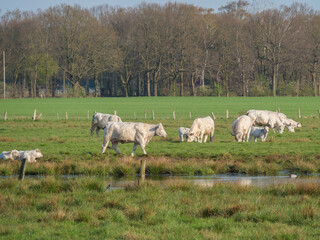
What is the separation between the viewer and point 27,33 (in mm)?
115438

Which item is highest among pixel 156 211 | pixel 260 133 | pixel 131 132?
pixel 131 132

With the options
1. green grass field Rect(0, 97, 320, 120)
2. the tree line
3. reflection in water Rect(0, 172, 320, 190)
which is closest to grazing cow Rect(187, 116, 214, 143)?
reflection in water Rect(0, 172, 320, 190)

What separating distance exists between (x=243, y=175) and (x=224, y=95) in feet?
338

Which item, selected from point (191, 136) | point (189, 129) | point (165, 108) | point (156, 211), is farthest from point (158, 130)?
point (165, 108)

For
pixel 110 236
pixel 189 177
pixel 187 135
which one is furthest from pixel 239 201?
pixel 187 135

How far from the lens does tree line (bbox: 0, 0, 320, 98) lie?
4500 inches

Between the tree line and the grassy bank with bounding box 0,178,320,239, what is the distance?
9847 centimetres

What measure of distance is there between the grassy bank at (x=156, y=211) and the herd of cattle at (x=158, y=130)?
26.1ft

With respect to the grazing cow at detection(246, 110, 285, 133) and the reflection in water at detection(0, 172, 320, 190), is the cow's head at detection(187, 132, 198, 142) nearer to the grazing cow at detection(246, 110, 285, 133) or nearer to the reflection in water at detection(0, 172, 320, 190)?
the grazing cow at detection(246, 110, 285, 133)

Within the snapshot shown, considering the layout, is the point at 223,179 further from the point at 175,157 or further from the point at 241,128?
the point at 241,128

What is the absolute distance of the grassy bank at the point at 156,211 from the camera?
11.8 metres

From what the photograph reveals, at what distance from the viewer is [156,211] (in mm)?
13953

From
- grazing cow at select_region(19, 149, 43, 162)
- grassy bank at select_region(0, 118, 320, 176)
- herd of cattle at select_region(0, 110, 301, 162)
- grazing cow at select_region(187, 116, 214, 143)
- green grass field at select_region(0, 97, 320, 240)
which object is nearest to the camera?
green grass field at select_region(0, 97, 320, 240)

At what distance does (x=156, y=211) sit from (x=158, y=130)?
12747 millimetres
